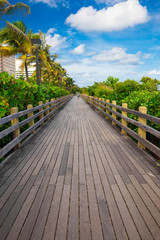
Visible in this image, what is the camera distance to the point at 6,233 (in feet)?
6.73

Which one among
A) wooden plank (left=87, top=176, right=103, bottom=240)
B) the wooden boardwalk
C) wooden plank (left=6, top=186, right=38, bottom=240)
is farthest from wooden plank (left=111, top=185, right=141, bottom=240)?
wooden plank (left=6, top=186, right=38, bottom=240)

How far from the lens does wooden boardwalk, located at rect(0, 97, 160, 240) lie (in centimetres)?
209

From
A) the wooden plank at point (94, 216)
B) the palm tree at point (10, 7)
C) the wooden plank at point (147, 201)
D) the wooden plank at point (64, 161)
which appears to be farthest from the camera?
the palm tree at point (10, 7)

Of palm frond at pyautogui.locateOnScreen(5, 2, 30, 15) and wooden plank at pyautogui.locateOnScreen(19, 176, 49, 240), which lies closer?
wooden plank at pyautogui.locateOnScreen(19, 176, 49, 240)

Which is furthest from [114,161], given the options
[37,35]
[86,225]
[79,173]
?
[37,35]

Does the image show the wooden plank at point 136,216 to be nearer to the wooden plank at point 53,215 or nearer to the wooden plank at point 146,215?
the wooden plank at point 146,215

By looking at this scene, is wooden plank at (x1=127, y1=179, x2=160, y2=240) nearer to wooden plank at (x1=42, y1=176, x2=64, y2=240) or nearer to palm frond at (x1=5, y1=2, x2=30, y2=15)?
wooden plank at (x1=42, y1=176, x2=64, y2=240)

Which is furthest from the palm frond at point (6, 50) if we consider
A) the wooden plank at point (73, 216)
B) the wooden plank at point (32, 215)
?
the wooden plank at point (73, 216)

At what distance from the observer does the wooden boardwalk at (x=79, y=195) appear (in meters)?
2.09

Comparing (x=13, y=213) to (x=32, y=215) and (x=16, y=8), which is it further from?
(x=16, y=8)

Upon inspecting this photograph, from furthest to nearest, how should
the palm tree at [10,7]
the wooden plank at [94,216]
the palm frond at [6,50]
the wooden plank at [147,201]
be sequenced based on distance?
the palm frond at [6,50] → the palm tree at [10,7] → the wooden plank at [147,201] → the wooden plank at [94,216]

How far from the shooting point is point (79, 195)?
2.74 m

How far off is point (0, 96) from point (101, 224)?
370 centimetres

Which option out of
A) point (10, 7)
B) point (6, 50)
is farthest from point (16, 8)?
point (6, 50)
